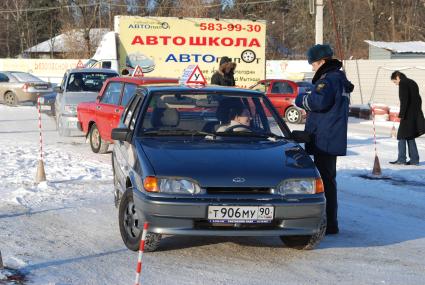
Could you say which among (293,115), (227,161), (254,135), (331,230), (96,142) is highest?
(254,135)

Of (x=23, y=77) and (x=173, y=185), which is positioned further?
(x=23, y=77)

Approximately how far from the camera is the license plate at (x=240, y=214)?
19.0ft

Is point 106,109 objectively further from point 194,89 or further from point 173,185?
point 173,185

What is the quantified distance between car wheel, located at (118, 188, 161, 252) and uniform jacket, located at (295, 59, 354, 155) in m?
2.10

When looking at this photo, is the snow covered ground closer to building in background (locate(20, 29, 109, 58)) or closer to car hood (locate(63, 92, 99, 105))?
car hood (locate(63, 92, 99, 105))

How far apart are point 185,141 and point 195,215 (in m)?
1.09

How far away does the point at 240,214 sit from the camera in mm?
5832

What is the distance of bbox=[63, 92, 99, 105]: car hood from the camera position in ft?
52.2

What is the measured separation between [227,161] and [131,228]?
110 centimetres

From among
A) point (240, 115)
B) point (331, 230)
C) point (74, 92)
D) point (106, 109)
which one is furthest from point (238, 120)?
point (74, 92)

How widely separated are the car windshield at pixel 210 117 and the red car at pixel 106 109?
4567 mm

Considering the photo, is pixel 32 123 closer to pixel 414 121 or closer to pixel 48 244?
pixel 414 121

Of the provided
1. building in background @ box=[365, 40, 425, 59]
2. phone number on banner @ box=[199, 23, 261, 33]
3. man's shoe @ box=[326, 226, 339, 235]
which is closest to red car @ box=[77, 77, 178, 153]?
man's shoe @ box=[326, 226, 339, 235]

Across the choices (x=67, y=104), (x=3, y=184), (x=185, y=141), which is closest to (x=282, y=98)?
(x=67, y=104)
